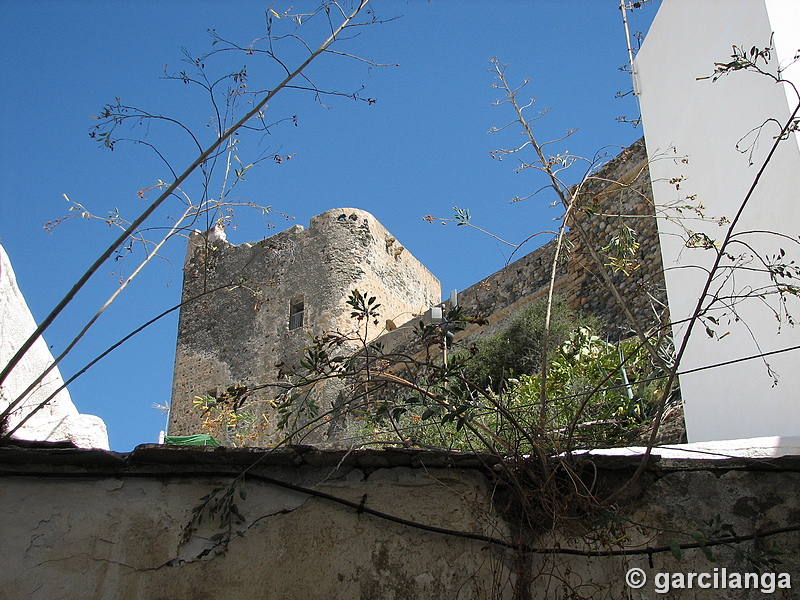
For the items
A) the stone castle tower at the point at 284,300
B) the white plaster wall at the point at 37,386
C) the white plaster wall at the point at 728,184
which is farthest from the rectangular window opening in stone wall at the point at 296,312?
the white plaster wall at the point at 37,386

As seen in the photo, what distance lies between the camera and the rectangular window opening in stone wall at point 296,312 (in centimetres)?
1820

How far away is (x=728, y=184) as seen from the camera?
180 inches

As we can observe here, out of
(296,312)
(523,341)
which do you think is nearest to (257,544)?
(523,341)

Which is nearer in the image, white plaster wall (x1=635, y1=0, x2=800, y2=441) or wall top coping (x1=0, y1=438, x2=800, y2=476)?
wall top coping (x1=0, y1=438, x2=800, y2=476)

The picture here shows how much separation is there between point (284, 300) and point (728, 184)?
14987 mm

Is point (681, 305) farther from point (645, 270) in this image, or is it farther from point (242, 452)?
point (645, 270)

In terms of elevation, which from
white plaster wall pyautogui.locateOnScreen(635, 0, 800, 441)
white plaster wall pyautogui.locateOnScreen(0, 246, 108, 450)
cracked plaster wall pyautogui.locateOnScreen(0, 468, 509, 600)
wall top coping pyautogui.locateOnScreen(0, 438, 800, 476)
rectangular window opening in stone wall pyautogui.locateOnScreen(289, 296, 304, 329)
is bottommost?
cracked plaster wall pyautogui.locateOnScreen(0, 468, 509, 600)

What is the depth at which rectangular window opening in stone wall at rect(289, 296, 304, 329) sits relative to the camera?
59.7ft

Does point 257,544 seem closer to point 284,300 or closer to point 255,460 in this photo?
point 255,460

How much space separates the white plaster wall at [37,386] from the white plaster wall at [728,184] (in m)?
2.74

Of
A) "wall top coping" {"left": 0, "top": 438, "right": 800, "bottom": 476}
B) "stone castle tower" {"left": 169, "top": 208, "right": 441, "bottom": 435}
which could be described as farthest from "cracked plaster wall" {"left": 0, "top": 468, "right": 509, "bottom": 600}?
"stone castle tower" {"left": 169, "top": 208, "right": 441, "bottom": 435}

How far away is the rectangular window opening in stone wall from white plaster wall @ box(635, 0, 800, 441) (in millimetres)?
13118

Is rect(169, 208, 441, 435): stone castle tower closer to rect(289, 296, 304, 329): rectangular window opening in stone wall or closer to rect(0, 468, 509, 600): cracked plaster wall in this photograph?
rect(289, 296, 304, 329): rectangular window opening in stone wall

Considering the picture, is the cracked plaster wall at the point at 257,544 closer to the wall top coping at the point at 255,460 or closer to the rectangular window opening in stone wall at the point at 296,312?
the wall top coping at the point at 255,460
